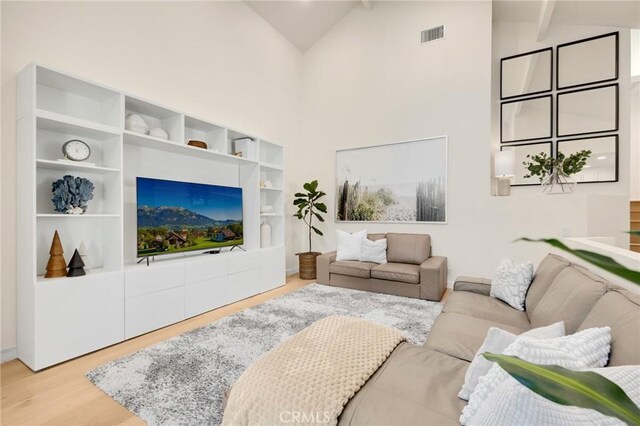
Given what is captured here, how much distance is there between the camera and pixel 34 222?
2092 mm

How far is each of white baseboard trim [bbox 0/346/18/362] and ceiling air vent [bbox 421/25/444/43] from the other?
228 inches

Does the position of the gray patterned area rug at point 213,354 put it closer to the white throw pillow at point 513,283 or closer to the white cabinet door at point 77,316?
the white cabinet door at point 77,316

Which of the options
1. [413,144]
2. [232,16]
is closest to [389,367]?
[413,144]

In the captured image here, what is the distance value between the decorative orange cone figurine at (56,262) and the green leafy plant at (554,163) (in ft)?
17.1

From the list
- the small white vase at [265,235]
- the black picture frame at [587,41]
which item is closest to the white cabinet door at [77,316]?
the small white vase at [265,235]

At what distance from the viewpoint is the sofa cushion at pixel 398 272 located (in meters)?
3.64

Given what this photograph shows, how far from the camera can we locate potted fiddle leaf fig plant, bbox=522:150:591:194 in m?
3.64

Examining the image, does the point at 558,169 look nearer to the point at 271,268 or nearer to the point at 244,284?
the point at 271,268

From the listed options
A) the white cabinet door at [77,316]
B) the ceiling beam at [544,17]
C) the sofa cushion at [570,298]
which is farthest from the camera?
the ceiling beam at [544,17]

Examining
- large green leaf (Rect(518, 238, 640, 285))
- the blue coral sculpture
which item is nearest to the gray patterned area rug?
the blue coral sculpture

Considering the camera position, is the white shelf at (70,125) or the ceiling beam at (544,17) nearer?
the white shelf at (70,125)

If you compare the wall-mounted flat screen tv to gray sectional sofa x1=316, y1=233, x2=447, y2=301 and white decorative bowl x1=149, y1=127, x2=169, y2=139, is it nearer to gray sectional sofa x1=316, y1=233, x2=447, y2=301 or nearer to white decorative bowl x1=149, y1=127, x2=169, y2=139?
white decorative bowl x1=149, y1=127, x2=169, y2=139

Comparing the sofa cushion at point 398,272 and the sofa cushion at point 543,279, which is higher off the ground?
the sofa cushion at point 543,279

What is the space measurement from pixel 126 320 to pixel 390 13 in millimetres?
5442
